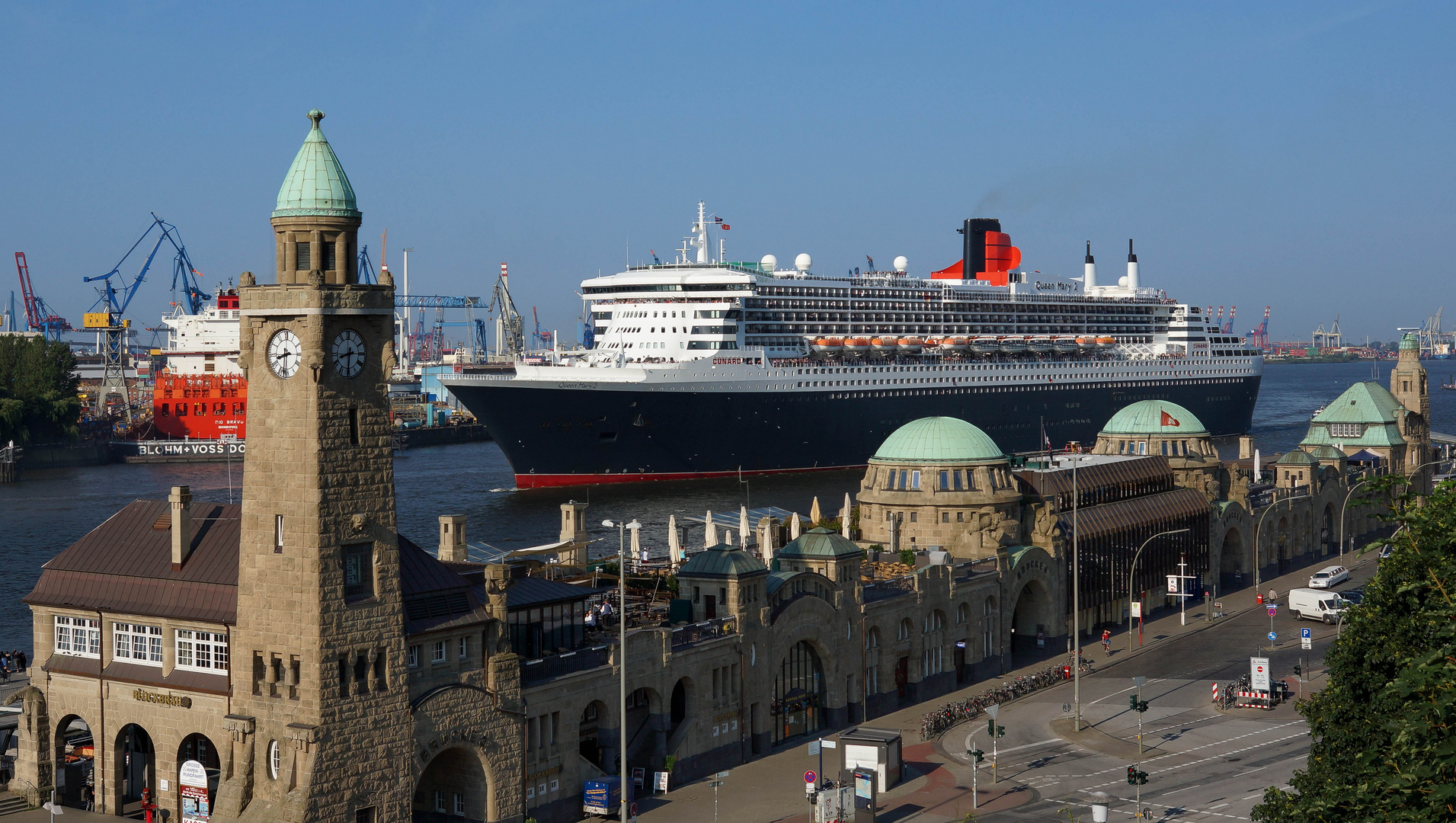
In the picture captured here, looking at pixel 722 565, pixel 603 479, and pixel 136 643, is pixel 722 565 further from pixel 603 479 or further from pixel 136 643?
pixel 603 479

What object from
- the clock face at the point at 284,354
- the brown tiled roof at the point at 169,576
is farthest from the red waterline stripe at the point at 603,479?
the clock face at the point at 284,354

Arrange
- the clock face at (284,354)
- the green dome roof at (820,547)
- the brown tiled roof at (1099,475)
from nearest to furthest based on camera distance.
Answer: the clock face at (284,354) → the green dome roof at (820,547) → the brown tiled roof at (1099,475)

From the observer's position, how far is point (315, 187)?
44719mm

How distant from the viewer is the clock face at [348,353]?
44406mm

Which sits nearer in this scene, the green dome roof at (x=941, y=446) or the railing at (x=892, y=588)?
the railing at (x=892, y=588)

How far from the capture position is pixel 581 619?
55594mm

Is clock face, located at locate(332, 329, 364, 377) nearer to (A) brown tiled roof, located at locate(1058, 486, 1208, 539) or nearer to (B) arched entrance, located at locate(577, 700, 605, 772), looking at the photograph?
(B) arched entrance, located at locate(577, 700, 605, 772)

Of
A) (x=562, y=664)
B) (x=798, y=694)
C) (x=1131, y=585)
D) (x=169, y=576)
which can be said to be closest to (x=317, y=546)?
(x=169, y=576)

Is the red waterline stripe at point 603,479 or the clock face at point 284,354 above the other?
the clock face at point 284,354

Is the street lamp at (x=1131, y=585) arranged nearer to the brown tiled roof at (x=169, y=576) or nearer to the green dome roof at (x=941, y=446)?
the green dome roof at (x=941, y=446)

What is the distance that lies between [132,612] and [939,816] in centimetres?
2667

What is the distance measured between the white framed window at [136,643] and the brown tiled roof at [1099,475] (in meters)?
48.5

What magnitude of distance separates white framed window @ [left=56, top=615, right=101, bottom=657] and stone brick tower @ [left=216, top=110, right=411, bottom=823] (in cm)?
726

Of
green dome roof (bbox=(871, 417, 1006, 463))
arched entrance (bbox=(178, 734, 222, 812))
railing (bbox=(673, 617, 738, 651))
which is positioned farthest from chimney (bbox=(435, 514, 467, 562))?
green dome roof (bbox=(871, 417, 1006, 463))
